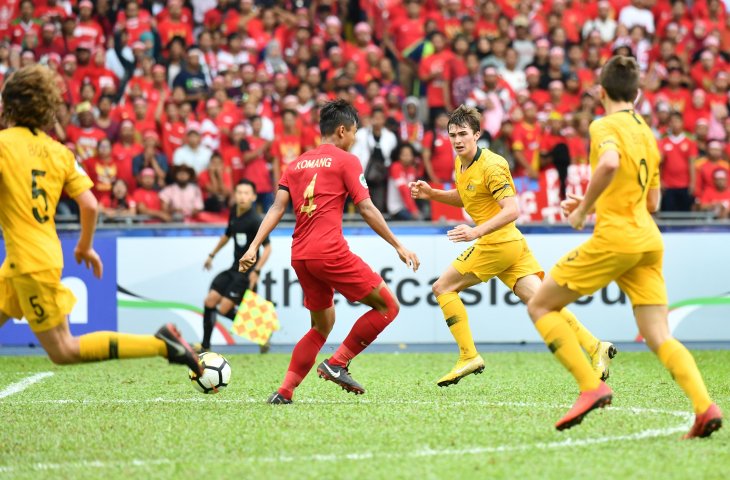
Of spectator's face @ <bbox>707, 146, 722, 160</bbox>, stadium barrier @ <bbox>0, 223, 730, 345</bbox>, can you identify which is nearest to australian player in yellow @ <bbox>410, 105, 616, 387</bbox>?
stadium barrier @ <bbox>0, 223, 730, 345</bbox>

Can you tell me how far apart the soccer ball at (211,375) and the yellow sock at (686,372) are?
10.9 ft

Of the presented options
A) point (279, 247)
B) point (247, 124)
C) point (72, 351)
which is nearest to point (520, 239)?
point (72, 351)

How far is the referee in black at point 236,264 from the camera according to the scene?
13.7 m

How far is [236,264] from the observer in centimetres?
1388

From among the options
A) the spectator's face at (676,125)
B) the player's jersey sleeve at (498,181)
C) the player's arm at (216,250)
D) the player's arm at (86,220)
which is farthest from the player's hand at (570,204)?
the spectator's face at (676,125)

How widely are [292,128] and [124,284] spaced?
376 centimetres

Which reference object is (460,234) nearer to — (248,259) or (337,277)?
(337,277)

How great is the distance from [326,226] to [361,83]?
10.2m

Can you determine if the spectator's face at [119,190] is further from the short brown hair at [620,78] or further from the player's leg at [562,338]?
the short brown hair at [620,78]

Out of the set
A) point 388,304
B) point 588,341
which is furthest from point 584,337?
point 388,304

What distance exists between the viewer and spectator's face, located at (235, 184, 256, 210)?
1364cm

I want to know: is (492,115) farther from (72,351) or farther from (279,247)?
(72,351)

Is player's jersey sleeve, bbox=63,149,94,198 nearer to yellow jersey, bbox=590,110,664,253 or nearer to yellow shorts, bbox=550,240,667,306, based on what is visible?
yellow shorts, bbox=550,240,667,306

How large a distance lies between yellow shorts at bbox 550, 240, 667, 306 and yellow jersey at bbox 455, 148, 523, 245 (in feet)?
8.60
